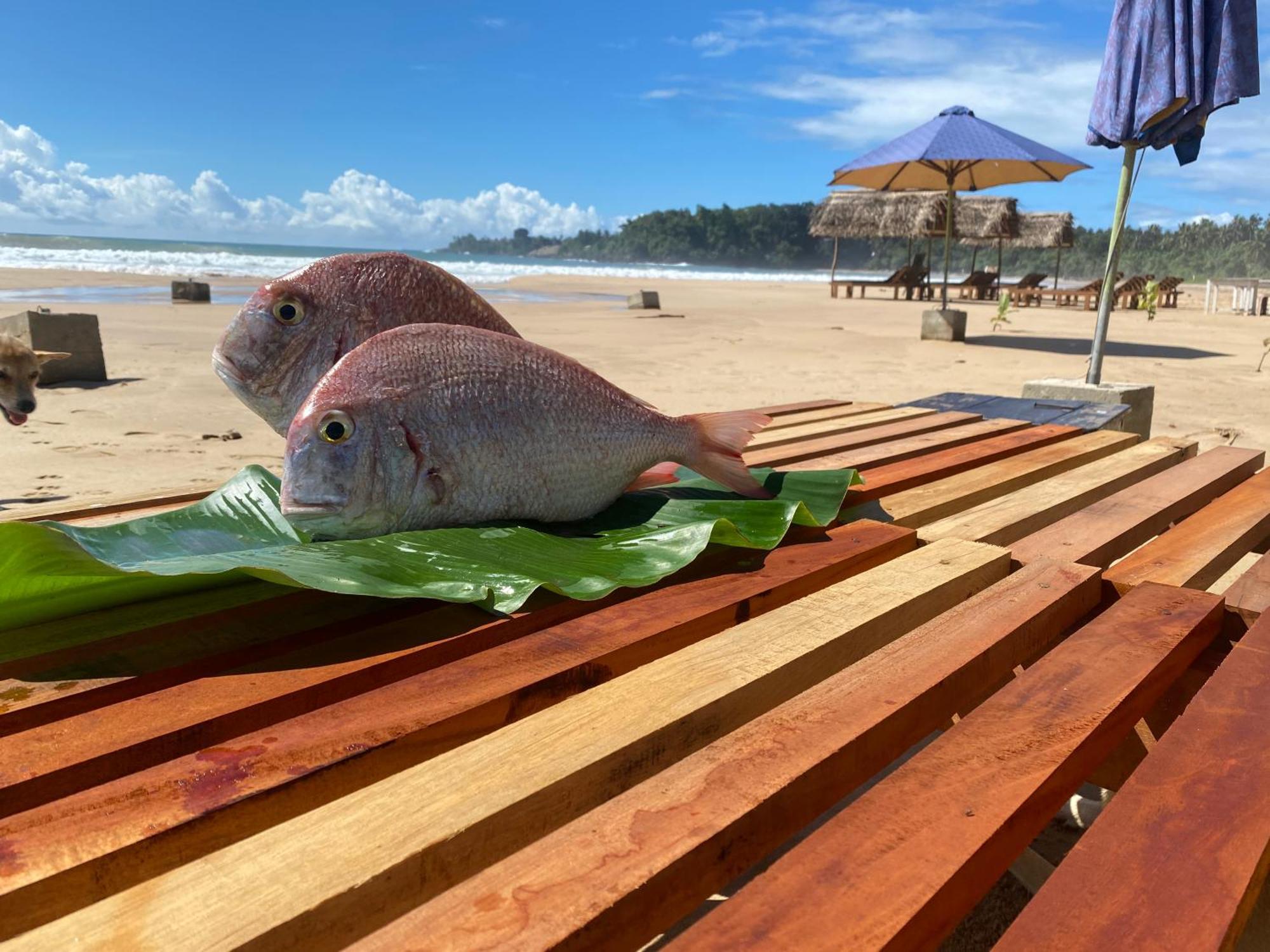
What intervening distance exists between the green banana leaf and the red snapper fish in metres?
0.28

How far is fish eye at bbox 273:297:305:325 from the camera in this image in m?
1.79

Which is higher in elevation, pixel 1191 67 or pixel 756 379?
pixel 1191 67

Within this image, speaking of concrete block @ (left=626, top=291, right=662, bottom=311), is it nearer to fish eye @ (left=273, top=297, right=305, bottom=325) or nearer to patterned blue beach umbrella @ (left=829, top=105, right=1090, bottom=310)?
patterned blue beach umbrella @ (left=829, top=105, right=1090, bottom=310)

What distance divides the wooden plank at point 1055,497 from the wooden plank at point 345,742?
0.70 meters

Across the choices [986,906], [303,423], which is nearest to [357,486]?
[303,423]

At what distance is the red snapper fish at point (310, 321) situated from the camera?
179cm

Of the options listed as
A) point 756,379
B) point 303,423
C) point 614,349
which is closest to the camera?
point 303,423

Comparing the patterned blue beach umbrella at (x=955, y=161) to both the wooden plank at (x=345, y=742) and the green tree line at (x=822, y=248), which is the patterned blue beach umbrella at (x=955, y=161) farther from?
the green tree line at (x=822, y=248)

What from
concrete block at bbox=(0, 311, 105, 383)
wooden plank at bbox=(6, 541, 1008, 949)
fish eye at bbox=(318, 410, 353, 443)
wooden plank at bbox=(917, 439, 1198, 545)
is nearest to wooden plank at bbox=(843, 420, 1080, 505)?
wooden plank at bbox=(917, 439, 1198, 545)

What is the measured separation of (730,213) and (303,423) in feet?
360

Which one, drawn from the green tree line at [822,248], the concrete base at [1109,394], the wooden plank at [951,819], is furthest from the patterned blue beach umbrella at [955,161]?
the green tree line at [822,248]

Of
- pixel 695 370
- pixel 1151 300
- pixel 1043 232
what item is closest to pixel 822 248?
pixel 1043 232

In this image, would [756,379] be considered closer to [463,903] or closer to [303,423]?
[303,423]

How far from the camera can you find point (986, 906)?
1.94 metres
